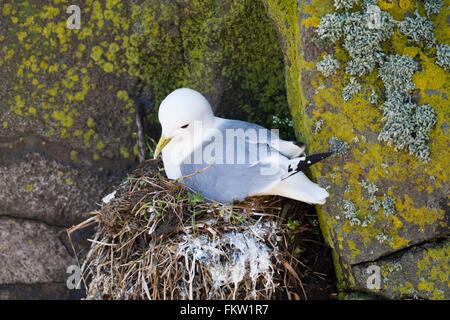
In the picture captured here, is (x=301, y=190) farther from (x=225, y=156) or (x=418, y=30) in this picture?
(x=418, y=30)

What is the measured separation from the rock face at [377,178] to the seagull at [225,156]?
103mm

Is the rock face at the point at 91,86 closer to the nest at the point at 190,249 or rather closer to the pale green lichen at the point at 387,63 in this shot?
the nest at the point at 190,249

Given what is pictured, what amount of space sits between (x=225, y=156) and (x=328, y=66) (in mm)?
508

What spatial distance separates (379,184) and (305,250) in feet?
1.35

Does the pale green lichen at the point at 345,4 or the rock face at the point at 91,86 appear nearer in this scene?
the pale green lichen at the point at 345,4

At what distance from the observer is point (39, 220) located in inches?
128

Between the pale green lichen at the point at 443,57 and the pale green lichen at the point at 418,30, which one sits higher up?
the pale green lichen at the point at 418,30

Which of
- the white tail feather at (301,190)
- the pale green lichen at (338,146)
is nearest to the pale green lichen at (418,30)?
the pale green lichen at (338,146)

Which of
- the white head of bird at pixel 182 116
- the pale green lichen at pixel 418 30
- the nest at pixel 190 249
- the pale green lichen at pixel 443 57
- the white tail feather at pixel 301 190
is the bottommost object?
the nest at pixel 190 249

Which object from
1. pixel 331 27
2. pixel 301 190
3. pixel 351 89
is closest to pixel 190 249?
pixel 301 190

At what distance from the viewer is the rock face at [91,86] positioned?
3197 mm

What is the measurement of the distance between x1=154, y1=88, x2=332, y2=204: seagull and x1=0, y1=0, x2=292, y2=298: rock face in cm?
34

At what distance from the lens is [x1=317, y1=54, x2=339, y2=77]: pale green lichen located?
8.86ft

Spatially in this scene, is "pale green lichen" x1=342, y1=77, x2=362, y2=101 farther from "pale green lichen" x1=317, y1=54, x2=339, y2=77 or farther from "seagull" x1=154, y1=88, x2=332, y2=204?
"seagull" x1=154, y1=88, x2=332, y2=204
